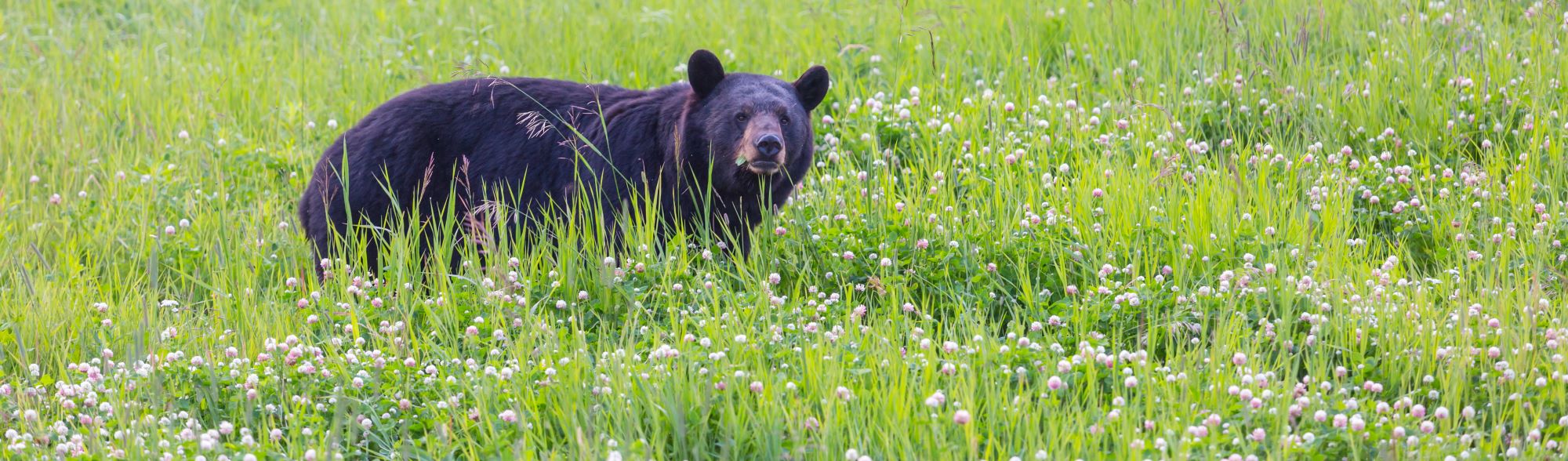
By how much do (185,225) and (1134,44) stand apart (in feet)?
16.6

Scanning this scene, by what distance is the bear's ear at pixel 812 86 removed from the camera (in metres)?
5.93

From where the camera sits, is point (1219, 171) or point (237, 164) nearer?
point (1219, 171)

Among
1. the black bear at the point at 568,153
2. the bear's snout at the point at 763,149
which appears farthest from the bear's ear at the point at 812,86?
the bear's snout at the point at 763,149

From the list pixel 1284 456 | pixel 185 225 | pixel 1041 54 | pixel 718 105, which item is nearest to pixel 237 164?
pixel 185 225

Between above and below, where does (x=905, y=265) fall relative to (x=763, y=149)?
below

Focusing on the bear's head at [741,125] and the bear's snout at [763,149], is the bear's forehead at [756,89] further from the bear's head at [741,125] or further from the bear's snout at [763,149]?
the bear's snout at [763,149]

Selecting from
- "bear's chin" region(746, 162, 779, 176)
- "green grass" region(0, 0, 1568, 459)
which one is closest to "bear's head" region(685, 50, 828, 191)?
"bear's chin" region(746, 162, 779, 176)

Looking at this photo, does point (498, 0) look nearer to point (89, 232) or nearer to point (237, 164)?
point (237, 164)

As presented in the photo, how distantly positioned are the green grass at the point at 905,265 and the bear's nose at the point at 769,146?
353 millimetres

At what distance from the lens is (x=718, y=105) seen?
567cm

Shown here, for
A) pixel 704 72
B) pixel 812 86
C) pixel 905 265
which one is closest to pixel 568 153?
pixel 704 72

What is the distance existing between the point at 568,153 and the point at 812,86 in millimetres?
1119

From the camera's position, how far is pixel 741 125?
5.57m

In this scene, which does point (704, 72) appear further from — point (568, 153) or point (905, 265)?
point (905, 265)
